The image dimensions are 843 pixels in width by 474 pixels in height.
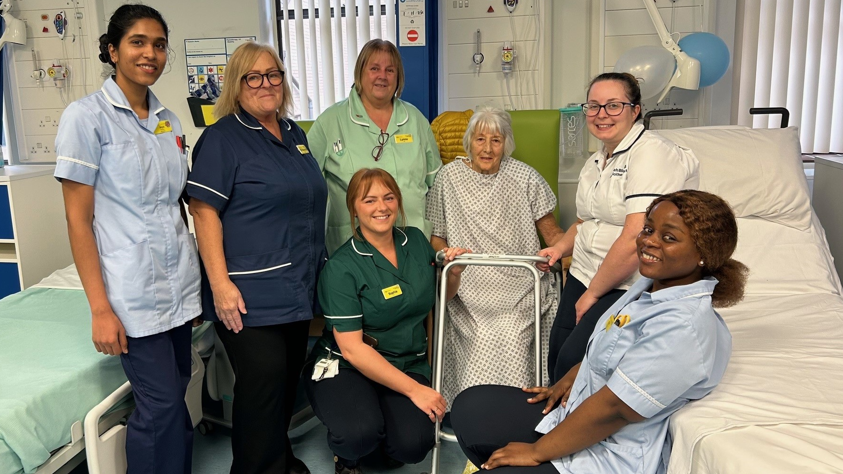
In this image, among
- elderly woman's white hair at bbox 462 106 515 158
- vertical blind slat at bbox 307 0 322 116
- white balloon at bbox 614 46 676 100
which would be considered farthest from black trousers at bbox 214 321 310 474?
vertical blind slat at bbox 307 0 322 116

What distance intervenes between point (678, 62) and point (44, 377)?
9.79 feet

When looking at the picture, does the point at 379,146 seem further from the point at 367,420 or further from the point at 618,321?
the point at 618,321

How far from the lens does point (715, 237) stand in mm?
1281

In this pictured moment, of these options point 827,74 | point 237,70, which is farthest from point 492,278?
point 827,74

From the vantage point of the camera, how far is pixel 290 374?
→ 2092mm

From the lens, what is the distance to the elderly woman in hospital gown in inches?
94.8

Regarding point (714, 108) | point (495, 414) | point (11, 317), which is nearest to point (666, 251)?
point (495, 414)

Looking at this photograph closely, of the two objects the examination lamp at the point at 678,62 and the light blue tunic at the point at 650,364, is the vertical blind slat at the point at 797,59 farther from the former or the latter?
the light blue tunic at the point at 650,364

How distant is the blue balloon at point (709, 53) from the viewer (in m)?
3.14

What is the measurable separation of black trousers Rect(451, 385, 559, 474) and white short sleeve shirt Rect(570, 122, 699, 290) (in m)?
0.50

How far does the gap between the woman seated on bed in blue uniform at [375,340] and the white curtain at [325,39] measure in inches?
86.0

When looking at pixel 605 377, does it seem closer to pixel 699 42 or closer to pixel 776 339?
pixel 776 339

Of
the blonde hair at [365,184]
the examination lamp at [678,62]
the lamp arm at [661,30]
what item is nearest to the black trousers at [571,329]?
the blonde hair at [365,184]

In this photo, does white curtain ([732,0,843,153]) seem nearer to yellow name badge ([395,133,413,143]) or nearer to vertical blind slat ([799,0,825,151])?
vertical blind slat ([799,0,825,151])
